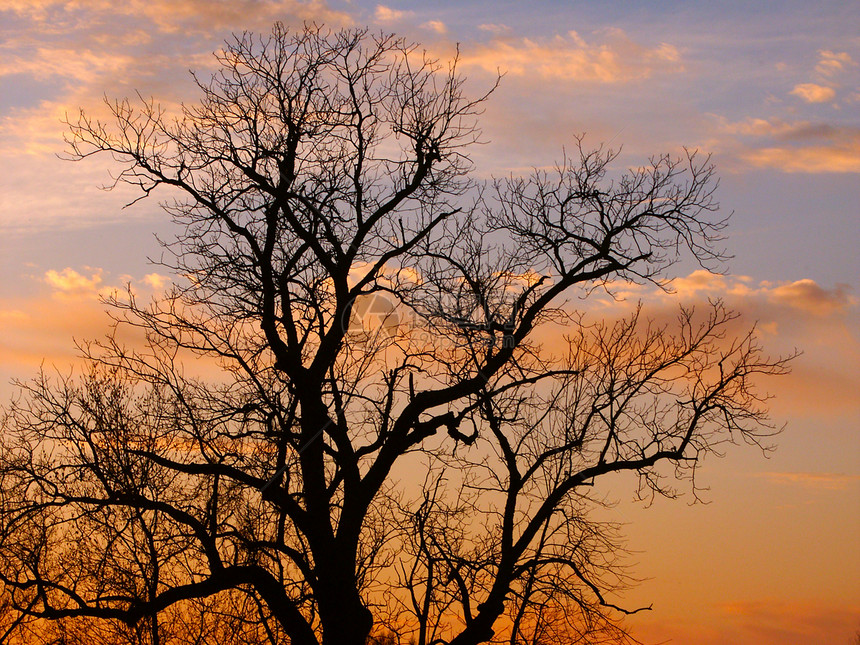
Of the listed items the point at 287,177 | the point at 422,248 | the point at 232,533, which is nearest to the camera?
the point at 232,533

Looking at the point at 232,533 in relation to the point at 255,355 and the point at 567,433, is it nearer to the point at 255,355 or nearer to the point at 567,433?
the point at 255,355

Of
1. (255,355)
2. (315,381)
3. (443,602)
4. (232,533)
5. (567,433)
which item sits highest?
(255,355)

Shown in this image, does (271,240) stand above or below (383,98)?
below

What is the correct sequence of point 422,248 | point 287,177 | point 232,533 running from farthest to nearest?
point 422,248, point 287,177, point 232,533

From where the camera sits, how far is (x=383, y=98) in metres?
13.6

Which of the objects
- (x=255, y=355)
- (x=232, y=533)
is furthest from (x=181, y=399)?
(x=232, y=533)

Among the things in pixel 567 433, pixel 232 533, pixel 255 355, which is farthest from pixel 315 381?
pixel 567 433

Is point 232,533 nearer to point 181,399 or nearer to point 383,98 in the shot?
point 181,399

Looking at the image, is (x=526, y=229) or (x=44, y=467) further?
(x=526, y=229)

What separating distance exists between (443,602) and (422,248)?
5748 millimetres

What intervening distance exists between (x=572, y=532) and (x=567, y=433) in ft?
5.01

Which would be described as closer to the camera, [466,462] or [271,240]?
[271,240]

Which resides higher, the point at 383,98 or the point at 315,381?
the point at 383,98

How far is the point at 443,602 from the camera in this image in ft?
43.9
